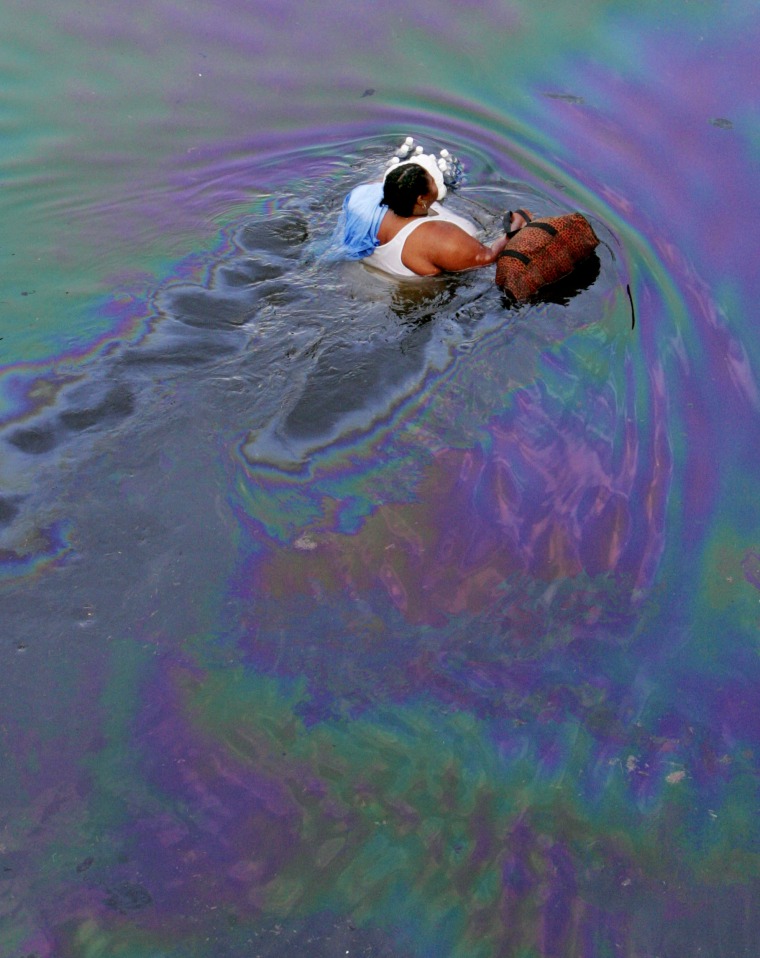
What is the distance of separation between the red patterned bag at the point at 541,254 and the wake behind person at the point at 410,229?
15cm

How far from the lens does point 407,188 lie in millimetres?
4699

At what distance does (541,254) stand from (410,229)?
0.67 m

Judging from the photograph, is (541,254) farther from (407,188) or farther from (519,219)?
(407,188)

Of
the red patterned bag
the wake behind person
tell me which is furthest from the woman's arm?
the red patterned bag

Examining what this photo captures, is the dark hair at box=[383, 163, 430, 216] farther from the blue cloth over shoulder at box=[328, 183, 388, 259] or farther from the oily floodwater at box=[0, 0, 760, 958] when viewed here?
the oily floodwater at box=[0, 0, 760, 958]

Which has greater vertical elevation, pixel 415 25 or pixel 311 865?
pixel 415 25

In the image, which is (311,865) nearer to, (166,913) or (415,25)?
(166,913)

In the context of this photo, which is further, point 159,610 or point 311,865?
point 159,610

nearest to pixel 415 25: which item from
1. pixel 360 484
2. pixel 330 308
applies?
pixel 330 308

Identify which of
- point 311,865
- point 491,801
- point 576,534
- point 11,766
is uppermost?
point 576,534

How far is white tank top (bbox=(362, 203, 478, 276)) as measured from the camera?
4.75m

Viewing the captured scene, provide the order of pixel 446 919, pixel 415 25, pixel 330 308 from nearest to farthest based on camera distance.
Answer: pixel 446 919 < pixel 330 308 < pixel 415 25

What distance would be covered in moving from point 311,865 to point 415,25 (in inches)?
222

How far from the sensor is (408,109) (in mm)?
6051
